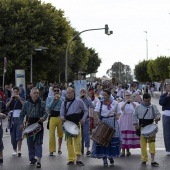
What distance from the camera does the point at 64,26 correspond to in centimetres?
5034

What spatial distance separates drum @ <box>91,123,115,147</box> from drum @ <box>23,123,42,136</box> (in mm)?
1232

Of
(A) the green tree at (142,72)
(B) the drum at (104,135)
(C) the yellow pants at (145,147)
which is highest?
(A) the green tree at (142,72)

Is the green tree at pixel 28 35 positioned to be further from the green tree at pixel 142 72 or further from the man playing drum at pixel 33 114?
the green tree at pixel 142 72

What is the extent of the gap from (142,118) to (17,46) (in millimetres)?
35434

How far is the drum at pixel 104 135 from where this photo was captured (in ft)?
37.3

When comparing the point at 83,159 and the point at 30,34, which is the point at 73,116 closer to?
the point at 83,159

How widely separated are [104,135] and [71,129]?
2.37 ft

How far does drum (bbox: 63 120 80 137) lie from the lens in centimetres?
1141

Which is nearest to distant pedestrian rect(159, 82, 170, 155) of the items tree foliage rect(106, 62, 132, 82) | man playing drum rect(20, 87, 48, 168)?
man playing drum rect(20, 87, 48, 168)

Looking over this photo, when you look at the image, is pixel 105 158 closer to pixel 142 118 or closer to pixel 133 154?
pixel 142 118

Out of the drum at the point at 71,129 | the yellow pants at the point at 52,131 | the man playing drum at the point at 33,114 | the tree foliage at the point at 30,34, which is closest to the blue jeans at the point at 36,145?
the man playing drum at the point at 33,114

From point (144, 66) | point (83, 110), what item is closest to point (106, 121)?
point (83, 110)

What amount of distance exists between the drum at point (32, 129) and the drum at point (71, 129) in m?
0.57

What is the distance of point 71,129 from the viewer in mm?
11445
